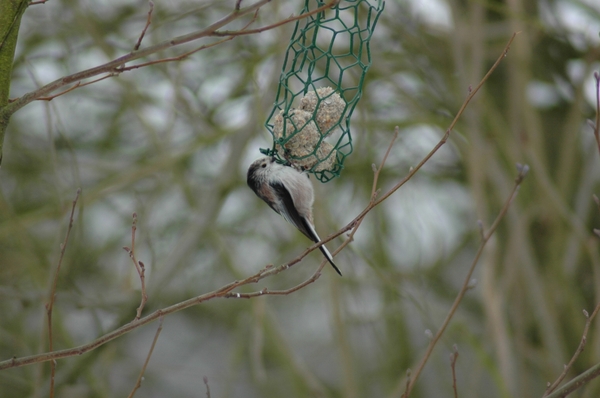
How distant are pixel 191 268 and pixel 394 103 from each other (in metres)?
2.20

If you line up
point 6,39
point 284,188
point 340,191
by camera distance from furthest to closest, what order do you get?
point 340,191, point 284,188, point 6,39

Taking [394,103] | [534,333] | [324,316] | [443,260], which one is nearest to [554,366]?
[534,333]

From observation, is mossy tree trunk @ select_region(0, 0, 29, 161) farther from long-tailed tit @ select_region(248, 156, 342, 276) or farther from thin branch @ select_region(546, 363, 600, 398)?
thin branch @ select_region(546, 363, 600, 398)

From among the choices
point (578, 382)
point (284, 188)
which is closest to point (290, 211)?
point (284, 188)

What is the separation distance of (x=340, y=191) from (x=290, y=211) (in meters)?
2.26

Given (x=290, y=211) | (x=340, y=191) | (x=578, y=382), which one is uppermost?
(x=340, y=191)

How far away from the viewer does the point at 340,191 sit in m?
4.87

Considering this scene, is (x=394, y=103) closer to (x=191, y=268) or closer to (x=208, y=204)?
(x=208, y=204)

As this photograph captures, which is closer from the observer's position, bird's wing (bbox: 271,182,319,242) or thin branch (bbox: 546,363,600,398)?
thin branch (bbox: 546,363,600,398)

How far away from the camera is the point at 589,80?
3.82 meters

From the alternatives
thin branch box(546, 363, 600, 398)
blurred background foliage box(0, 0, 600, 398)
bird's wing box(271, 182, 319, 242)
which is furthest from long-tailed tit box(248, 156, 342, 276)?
thin branch box(546, 363, 600, 398)

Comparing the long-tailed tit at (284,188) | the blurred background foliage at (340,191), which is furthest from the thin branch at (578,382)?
the blurred background foliage at (340,191)

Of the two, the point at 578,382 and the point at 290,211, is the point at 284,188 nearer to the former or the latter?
the point at 290,211

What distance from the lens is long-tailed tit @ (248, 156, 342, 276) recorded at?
2.53m
